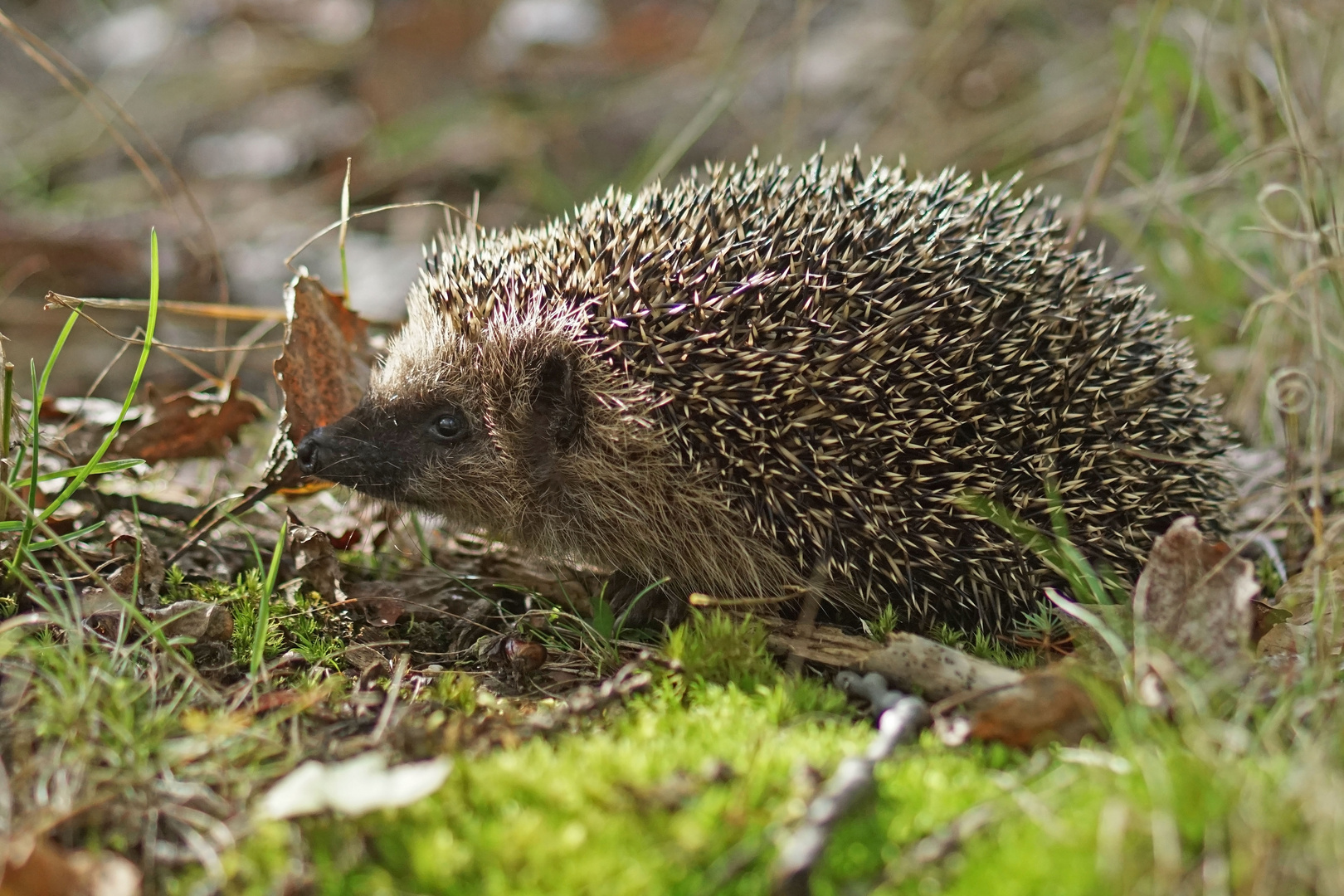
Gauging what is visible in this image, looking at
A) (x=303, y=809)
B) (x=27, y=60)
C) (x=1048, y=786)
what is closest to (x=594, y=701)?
(x=303, y=809)

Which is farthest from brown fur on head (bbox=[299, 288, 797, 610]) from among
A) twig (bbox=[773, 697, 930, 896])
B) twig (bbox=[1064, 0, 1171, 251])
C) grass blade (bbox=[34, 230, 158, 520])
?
twig (bbox=[1064, 0, 1171, 251])

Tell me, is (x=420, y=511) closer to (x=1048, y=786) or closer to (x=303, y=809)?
(x=303, y=809)

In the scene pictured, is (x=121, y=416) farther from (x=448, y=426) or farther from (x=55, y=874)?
(x=55, y=874)

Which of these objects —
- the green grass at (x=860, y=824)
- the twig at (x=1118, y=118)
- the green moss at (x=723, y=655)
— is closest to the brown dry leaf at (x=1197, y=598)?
the green grass at (x=860, y=824)

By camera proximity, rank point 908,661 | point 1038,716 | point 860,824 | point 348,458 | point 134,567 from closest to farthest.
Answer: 1. point 860,824
2. point 1038,716
3. point 908,661
4. point 134,567
5. point 348,458

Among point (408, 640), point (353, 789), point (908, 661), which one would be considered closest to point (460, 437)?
point (408, 640)

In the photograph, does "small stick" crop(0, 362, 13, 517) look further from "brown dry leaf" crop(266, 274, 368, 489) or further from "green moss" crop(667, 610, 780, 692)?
"green moss" crop(667, 610, 780, 692)

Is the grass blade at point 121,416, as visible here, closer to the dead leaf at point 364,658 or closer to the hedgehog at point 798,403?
the hedgehog at point 798,403
